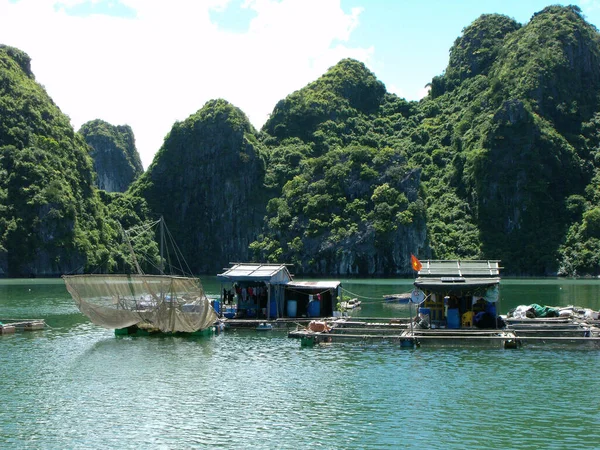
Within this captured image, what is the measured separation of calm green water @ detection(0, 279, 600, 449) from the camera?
64.0 ft

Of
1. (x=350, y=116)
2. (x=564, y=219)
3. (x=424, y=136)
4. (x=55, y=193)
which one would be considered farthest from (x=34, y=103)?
(x=564, y=219)

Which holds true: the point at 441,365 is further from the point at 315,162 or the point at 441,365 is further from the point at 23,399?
the point at 315,162

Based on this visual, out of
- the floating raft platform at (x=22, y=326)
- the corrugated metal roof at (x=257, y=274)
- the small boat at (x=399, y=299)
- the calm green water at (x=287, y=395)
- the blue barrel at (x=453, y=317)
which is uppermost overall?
the corrugated metal roof at (x=257, y=274)

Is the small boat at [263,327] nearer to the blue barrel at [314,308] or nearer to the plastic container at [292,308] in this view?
the plastic container at [292,308]

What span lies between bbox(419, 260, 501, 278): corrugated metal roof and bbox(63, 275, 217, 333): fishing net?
11.3 meters

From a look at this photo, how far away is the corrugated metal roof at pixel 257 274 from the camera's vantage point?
40.8 m

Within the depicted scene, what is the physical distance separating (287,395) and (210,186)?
444 feet

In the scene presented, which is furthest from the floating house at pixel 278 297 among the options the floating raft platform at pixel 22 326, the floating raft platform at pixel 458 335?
the floating raft platform at pixel 22 326

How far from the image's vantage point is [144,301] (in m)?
38.1

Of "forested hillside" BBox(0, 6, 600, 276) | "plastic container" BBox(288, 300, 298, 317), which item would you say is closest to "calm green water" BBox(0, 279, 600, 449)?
"plastic container" BBox(288, 300, 298, 317)

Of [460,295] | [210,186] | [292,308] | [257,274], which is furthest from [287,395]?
[210,186]

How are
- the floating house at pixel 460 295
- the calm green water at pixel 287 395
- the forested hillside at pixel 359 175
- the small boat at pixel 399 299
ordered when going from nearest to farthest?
the calm green water at pixel 287 395
the floating house at pixel 460 295
the small boat at pixel 399 299
the forested hillside at pixel 359 175

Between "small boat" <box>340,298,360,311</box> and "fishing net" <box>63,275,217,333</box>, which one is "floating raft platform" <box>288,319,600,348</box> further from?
"small boat" <box>340,298,360,311</box>

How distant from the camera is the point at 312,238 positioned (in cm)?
12656
